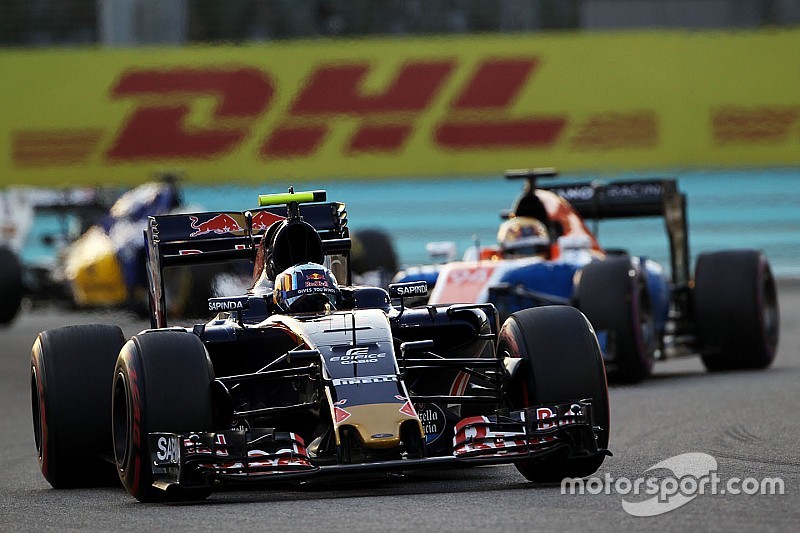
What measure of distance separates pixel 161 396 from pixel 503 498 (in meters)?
1.58

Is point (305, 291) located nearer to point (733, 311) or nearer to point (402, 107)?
point (733, 311)

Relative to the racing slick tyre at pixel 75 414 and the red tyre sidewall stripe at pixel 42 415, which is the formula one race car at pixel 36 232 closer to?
the red tyre sidewall stripe at pixel 42 415

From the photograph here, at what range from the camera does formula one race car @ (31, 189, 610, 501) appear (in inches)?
300

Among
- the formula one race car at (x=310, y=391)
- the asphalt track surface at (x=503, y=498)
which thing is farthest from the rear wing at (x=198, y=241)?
the asphalt track surface at (x=503, y=498)

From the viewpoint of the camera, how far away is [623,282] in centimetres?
1360

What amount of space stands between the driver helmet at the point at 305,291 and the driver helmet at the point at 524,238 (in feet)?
19.8

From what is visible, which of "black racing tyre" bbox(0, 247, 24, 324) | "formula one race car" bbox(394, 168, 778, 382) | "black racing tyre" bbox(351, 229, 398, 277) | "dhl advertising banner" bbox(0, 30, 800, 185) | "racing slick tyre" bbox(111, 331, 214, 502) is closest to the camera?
"racing slick tyre" bbox(111, 331, 214, 502)

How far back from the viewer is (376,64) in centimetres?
2633

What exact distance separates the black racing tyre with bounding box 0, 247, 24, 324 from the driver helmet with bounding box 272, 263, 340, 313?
13282mm

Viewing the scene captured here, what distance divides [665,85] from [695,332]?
37.1 feet

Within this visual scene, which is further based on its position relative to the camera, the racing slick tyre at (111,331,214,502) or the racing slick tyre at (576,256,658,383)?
the racing slick tyre at (576,256,658,383)

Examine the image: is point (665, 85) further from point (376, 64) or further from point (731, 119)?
point (376, 64)

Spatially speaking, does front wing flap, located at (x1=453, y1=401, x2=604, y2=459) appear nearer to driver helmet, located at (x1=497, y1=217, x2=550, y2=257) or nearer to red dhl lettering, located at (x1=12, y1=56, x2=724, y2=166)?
driver helmet, located at (x1=497, y1=217, x2=550, y2=257)

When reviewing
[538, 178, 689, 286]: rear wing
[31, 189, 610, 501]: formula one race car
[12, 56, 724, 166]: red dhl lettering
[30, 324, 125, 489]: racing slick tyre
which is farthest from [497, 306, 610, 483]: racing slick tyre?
[12, 56, 724, 166]: red dhl lettering
